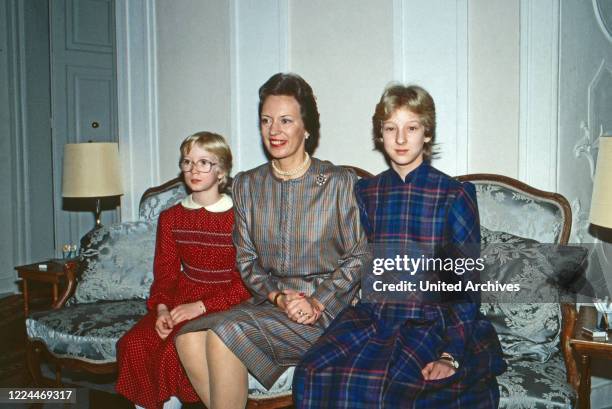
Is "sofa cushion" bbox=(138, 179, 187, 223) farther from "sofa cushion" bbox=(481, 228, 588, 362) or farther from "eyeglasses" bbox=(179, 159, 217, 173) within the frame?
"sofa cushion" bbox=(481, 228, 588, 362)

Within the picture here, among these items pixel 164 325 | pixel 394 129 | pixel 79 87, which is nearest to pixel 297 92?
pixel 394 129

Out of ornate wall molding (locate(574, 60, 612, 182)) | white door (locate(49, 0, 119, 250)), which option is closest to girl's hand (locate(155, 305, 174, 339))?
ornate wall molding (locate(574, 60, 612, 182))

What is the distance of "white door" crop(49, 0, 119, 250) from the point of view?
5.47 m

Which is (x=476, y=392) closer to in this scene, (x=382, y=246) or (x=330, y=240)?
(x=382, y=246)

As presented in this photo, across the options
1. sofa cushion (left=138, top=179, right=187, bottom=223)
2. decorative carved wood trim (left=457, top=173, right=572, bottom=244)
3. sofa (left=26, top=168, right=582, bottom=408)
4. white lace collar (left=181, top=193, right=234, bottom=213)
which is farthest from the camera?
sofa cushion (left=138, top=179, right=187, bottom=223)

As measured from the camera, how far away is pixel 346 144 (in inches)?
129

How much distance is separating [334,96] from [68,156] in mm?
1856

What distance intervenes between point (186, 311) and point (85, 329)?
60cm

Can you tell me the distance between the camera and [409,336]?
2039mm

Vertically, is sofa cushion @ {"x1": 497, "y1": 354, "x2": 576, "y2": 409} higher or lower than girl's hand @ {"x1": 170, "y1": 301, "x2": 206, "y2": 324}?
lower

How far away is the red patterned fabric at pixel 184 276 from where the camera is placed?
7.72 feet

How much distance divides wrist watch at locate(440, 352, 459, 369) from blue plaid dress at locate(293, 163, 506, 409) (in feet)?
0.06

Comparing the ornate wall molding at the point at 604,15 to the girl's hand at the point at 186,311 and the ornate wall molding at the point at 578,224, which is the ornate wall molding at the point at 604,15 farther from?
the girl's hand at the point at 186,311

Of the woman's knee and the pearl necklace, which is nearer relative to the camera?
the woman's knee
